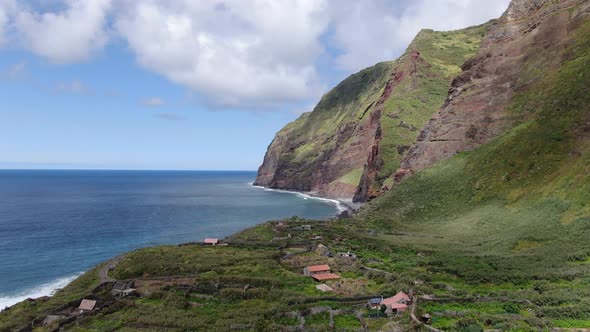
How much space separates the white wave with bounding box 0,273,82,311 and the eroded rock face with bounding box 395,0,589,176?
87.0 m

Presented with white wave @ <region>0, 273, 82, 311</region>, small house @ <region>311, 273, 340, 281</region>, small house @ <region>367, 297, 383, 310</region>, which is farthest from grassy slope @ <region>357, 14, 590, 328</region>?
white wave @ <region>0, 273, 82, 311</region>

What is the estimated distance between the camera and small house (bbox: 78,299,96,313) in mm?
45812

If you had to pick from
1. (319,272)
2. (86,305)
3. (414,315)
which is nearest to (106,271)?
(86,305)

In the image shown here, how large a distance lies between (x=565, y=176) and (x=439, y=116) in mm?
51659

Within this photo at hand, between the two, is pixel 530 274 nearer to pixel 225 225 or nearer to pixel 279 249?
pixel 279 249

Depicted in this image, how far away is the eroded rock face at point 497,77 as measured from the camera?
104 meters

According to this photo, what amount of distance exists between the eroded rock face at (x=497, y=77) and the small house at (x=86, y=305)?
90484 mm

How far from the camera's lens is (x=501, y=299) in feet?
137

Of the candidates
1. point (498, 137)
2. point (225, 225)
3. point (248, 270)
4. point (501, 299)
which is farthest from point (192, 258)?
point (498, 137)

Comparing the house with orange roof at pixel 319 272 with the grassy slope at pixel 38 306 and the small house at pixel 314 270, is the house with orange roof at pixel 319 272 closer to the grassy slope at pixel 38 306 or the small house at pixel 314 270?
the small house at pixel 314 270

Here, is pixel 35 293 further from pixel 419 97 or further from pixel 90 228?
pixel 419 97

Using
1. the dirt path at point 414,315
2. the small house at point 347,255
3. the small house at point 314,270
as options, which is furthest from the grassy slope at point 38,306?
the dirt path at point 414,315

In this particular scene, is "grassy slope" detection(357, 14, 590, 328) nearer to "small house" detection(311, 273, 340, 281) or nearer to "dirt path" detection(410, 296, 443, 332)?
"dirt path" detection(410, 296, 443, 332)

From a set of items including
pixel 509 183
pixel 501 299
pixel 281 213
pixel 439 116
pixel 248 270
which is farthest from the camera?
pixel 281 213
